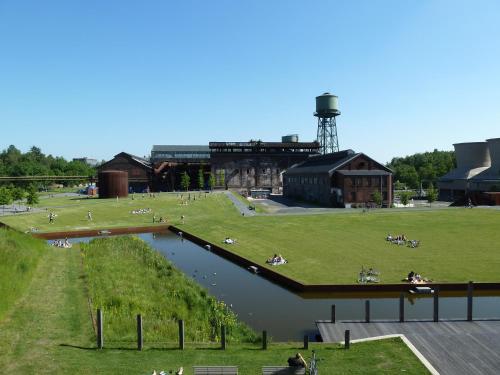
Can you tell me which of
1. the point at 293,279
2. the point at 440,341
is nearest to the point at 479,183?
the point at 293,279

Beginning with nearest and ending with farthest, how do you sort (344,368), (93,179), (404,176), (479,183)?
1. (344,368)
2. (479,183)
3. (93,179)
4. (404,176)

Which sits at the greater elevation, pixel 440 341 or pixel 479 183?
pixel 479 183

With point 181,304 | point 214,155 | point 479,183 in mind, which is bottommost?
point 181,304

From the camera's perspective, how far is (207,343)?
15867 mm

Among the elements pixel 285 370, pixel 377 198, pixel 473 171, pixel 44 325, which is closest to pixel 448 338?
pixel 285 370

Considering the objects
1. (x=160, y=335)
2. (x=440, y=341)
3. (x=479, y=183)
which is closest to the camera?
(x=440, y=341)

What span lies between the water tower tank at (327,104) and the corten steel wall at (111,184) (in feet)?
200

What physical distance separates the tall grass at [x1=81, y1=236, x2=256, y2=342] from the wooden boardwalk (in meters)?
4.76

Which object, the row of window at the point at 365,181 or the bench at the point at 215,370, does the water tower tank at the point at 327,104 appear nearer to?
the row of window at the point at 365,181

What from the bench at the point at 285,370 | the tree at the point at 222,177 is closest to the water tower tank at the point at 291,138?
the tree at the point at 222,177

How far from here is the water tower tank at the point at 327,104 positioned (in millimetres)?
111312

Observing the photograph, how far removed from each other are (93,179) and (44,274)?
8742 cm

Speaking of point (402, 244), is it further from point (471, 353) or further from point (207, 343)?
point (207, 343)

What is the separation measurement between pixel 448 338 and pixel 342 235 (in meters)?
26.2
